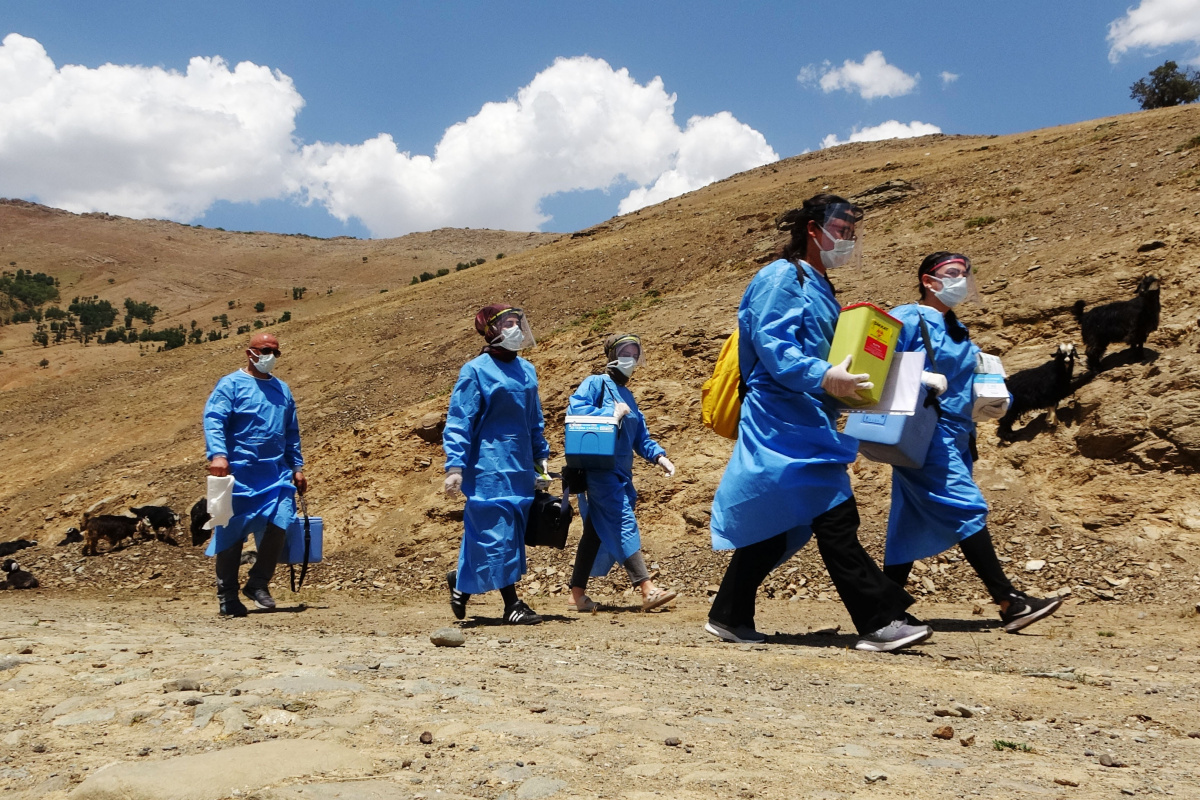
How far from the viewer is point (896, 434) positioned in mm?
4590

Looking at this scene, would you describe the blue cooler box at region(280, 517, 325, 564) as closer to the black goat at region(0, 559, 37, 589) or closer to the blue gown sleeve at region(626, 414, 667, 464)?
the blue gown sleeve at region(626, 414, 667, 464)

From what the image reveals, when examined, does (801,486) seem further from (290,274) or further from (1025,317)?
(290,274)

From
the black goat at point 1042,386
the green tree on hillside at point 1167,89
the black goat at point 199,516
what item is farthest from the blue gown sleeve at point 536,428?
the green tree on hillside at point 1167,89

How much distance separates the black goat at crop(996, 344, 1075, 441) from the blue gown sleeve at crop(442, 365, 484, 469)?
445cm

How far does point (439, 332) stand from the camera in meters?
18.5

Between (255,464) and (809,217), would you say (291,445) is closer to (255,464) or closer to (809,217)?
(255,464)

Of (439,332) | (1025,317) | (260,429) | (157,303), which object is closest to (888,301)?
(1025,317)

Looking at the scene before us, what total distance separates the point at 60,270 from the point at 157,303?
13.7 meters

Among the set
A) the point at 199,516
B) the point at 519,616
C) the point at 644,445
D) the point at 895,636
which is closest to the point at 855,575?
the point at 895,636

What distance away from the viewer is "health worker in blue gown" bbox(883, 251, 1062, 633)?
4.84 metres

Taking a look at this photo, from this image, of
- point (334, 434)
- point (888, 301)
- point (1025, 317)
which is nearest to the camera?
point (1025, 317)

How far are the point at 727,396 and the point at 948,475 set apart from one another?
132 cm

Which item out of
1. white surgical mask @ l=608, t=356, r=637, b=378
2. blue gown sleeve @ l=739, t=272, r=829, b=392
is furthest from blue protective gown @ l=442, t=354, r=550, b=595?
blue gown sleeve @ l=739, t=272, r=829, b=392

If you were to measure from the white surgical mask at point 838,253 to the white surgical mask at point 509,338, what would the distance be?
1.98m
